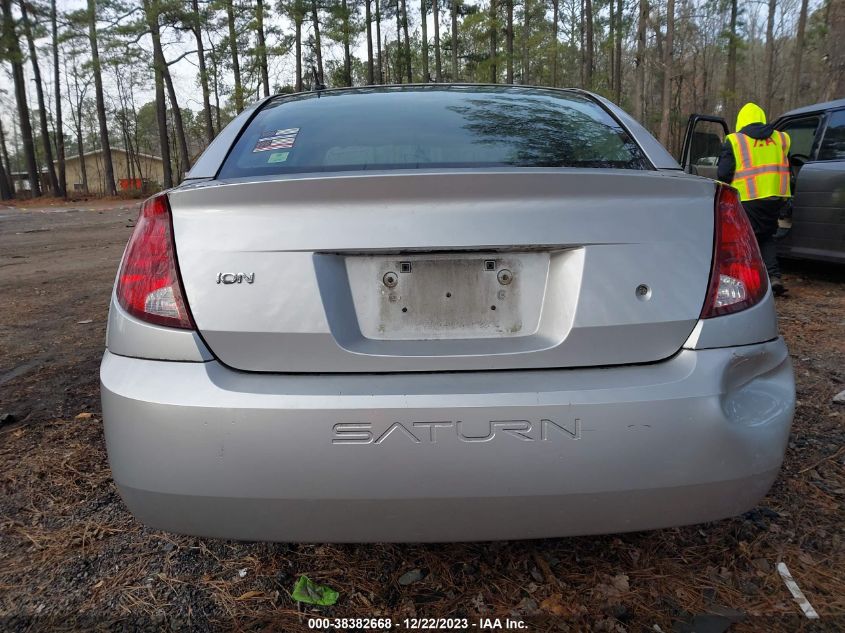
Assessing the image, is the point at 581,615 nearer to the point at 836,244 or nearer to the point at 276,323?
the point at 276,323

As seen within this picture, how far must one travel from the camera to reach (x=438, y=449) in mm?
1333

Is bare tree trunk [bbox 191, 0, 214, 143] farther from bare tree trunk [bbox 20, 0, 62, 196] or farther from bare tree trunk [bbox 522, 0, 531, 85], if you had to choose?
bare tree trunk [bbox 522, 0, 531, 85]

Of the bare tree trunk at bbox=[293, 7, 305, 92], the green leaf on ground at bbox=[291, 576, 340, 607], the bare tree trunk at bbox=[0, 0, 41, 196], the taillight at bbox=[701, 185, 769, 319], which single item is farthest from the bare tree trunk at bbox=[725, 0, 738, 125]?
the bare tree trunk at bbox=[0, 0, 41, 196]

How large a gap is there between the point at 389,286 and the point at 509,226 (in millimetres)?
317

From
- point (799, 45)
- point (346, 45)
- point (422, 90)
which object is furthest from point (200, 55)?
point (422, 90)

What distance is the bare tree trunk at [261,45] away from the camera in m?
30.7

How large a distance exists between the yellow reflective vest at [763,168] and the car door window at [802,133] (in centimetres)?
54

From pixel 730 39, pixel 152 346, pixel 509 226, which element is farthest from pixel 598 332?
pixel 730 39

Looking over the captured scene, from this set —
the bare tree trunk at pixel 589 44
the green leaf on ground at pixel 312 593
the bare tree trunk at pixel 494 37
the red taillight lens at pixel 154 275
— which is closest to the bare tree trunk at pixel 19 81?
the bare tree trunk at pixel 494 37

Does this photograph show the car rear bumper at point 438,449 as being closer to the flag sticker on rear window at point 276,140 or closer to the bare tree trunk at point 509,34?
the flag sticker on rear window at point 276,140

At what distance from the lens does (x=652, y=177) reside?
1484 millimetres

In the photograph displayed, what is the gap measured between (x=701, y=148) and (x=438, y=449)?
5350 mm

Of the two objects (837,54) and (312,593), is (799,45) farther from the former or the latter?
(312,593)

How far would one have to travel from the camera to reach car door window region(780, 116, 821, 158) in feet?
19.0
